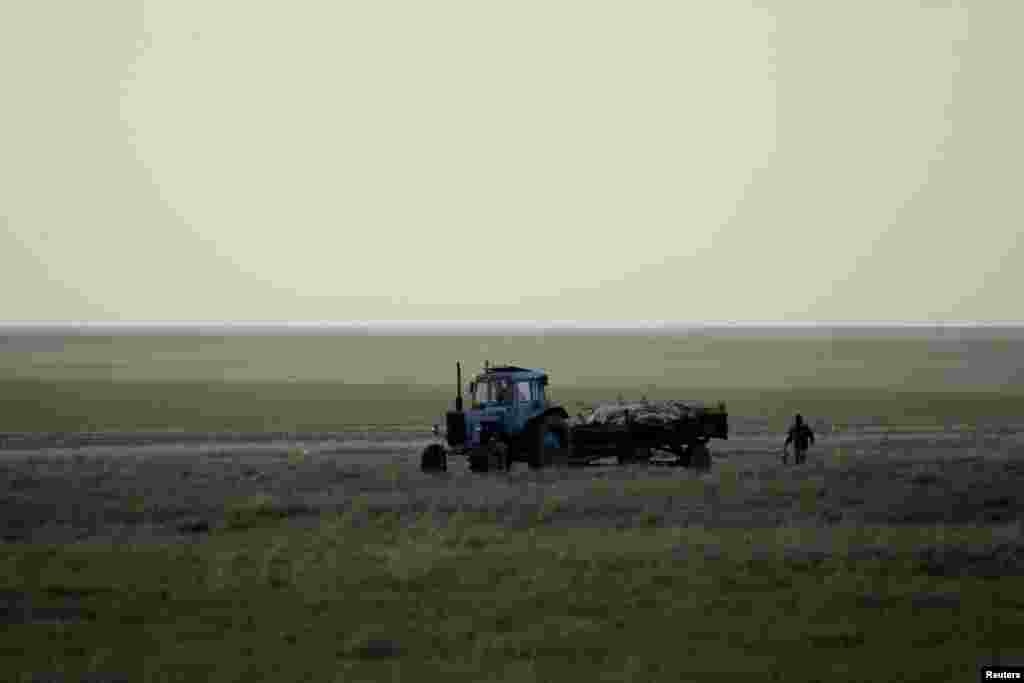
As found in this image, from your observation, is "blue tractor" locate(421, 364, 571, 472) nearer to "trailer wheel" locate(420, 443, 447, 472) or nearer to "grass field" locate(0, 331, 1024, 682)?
"trailer wheel" locate(420, 443, 447, 472)

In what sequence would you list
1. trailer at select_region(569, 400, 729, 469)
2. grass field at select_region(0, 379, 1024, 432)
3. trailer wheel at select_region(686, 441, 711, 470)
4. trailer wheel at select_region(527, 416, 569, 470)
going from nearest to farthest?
trailer wheel at select_region(527, 416, 569, 470), trailer at select_region(569, 400, 729, 469), trailer wheel at select_region(686, 441, 711, 470), grass field at select_region(0, 379, 1024, 432)

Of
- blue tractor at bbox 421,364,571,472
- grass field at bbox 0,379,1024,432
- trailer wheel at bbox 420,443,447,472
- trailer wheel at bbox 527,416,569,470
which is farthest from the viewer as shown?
grass field at bbox 0,379,1024,432

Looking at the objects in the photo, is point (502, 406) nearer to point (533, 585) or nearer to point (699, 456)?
point (699, 456)

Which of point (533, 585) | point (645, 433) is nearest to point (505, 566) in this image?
point (533, 585)

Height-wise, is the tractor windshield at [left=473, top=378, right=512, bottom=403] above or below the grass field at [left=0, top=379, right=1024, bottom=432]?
above

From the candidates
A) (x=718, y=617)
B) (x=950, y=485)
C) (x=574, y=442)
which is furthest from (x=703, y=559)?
(x=574, y=442)

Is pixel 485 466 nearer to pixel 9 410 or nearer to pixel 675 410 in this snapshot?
pixel 675 410

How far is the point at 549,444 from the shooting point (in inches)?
1571

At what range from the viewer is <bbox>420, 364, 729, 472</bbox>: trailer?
130 ft

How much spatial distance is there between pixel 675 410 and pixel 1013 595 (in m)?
20.5

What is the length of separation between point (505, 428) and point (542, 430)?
971 millimetres

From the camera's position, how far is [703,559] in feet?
79.7

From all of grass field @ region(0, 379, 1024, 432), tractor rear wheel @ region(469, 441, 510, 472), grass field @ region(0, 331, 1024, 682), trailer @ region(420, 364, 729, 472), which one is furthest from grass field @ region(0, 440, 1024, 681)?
grass field @ region(0, 379, 1024, 432)

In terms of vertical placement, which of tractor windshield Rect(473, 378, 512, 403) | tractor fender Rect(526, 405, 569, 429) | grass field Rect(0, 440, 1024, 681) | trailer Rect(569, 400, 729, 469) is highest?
tractor windshield Rect(473, 378, 512, 403)
